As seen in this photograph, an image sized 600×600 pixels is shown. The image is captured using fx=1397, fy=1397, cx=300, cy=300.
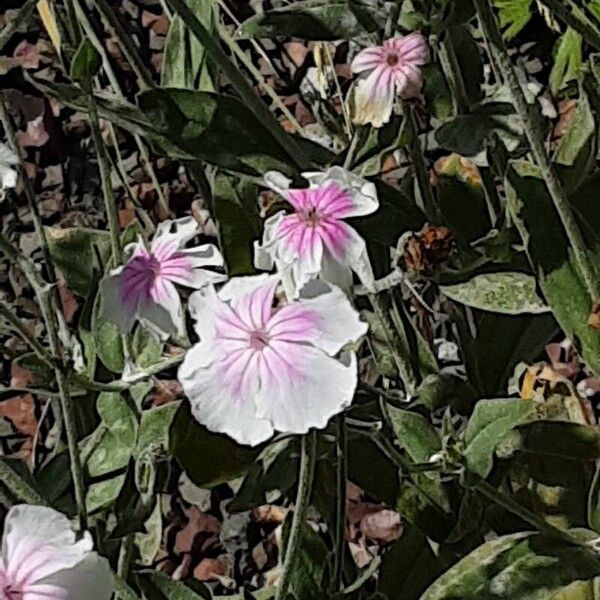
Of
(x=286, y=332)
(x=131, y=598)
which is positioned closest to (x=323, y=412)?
(x=286, y=332)

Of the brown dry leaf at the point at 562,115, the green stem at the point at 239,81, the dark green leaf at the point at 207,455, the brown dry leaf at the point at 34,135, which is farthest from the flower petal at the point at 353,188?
the brown dry leaf at the point at 34,135

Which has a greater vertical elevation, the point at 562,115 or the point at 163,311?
the point at 163,311

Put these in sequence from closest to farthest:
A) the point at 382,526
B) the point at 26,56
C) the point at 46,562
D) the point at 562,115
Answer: the point at 46,562 < the point at 382,526 < the point at 562,115 < the point at 26,56

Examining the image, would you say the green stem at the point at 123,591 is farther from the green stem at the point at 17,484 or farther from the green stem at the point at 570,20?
the green stem at the point at 570,20

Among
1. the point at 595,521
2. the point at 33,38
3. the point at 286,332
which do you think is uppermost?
the point at 286,332

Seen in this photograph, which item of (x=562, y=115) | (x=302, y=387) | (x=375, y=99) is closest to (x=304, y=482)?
(x=302, y=387)

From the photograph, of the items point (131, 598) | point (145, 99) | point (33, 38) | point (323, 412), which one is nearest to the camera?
point (323, 412)

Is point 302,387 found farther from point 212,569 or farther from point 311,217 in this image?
point 212,569

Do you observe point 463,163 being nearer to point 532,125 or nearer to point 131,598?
point 532,125

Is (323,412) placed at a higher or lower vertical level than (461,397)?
higher
